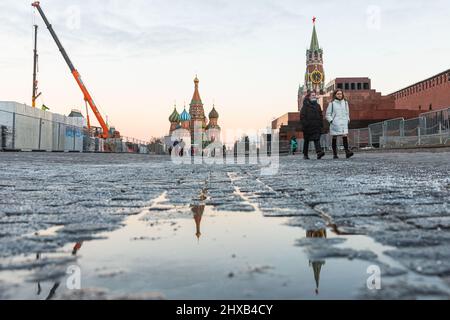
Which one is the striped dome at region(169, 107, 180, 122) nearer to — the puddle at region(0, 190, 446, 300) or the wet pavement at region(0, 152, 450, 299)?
the wet pavement at region(0, 152, 450, 299)

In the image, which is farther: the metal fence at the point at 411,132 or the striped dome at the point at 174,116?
the striped dome at the point at 174,116

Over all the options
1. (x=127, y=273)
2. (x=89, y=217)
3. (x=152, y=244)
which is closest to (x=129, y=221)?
(x=89, y=217)

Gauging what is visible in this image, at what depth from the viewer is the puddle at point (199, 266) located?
3.88 feet

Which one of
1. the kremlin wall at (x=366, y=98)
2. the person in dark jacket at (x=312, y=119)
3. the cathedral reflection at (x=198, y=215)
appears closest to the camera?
the cathedral reflection at (x=198, y=215)

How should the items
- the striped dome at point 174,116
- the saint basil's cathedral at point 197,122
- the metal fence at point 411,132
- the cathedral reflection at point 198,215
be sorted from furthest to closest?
the striped dome at point 174,116 < the saint basil's cathedral at point 197,122 < the metal fence at point 411,132 < the cathedral reflection at point 198,215

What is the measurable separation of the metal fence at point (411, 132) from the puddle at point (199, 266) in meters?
20.0

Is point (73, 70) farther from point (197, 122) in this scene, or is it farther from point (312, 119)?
point (197, 122)

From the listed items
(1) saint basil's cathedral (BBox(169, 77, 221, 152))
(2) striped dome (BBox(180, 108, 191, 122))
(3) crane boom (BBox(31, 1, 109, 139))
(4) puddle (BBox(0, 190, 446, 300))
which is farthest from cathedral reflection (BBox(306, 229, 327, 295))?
(2) striped dome (BBox(180, 108, 191, 122))

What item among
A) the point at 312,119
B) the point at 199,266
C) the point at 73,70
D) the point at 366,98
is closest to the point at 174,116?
the point at 366,98

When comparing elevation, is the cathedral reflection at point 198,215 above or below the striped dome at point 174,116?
below

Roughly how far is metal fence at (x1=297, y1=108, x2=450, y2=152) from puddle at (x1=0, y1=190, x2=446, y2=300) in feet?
65.5

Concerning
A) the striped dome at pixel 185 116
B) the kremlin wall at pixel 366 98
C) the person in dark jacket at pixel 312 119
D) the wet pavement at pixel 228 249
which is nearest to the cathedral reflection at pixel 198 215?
the wet pavement at pixel 228 249

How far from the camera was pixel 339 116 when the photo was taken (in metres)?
11.4

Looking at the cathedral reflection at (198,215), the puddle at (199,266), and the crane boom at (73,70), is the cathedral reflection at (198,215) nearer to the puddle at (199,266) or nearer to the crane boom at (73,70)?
the puddle at (199,266)
